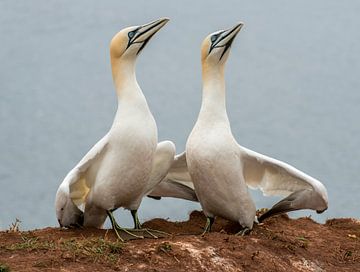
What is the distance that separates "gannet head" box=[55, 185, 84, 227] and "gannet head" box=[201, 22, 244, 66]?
266 cm

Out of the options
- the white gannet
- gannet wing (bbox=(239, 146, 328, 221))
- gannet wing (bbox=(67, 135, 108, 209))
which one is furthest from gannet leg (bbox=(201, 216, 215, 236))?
gannet wing (bbox=(67, 135, 108, 209))

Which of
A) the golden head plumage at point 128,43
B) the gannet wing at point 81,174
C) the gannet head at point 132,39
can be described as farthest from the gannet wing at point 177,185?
the gannet head at point 132,39

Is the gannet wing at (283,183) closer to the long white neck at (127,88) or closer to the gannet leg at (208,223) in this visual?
the gannet leg at (208,223)

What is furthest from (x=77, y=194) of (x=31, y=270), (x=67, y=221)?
(x=31, y=270)

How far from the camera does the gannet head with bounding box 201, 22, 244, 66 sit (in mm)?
11766

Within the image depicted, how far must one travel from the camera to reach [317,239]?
11844mm

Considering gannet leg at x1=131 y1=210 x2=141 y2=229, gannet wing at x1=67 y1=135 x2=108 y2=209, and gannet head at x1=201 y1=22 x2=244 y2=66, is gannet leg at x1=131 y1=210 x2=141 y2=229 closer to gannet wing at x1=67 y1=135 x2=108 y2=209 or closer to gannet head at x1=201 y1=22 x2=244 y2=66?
gannet wing at x1=67 y1=135 x2=108 y2=209

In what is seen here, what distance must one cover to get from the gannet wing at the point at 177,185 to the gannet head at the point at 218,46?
5.59 feet

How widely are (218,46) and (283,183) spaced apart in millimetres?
2107

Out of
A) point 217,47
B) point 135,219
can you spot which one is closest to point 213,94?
point 217,47

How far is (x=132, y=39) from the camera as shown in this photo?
1171 centimetres

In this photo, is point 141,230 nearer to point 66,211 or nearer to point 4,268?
point 66,211

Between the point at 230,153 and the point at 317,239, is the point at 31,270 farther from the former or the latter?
the point at 317,239

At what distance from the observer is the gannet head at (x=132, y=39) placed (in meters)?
11.7
